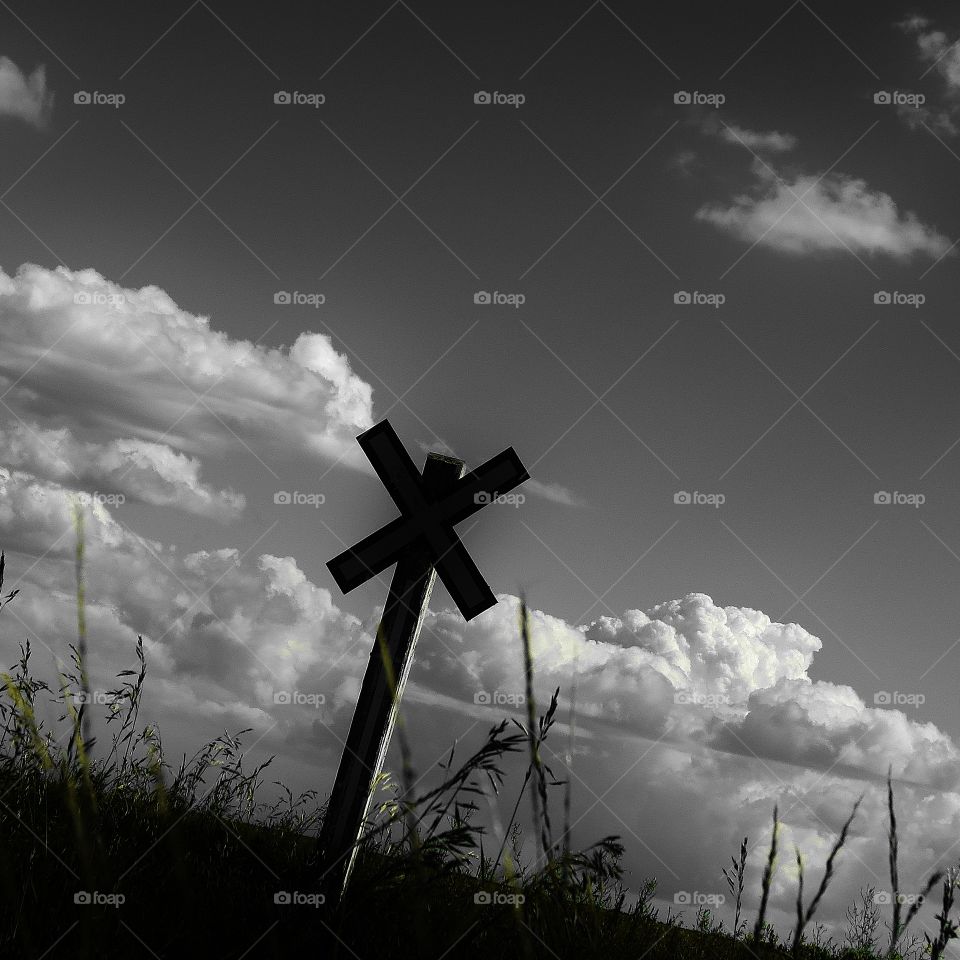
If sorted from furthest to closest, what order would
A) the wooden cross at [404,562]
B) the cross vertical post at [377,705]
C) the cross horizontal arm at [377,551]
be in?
the cross horizontal arm at [377,551] < the wooden cross at [404,562] < the cross vertical post at [377,705]

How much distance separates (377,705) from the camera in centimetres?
492

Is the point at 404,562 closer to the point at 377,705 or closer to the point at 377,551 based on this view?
the point at 377,551

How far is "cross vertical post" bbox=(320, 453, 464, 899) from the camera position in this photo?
4.67 metres

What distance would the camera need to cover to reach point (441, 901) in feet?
13.9

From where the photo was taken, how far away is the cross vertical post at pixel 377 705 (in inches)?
184

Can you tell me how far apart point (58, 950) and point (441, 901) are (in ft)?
5.71

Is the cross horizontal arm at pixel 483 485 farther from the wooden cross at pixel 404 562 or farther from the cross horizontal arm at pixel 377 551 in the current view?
the cross horizontal arm at pixel 377 551

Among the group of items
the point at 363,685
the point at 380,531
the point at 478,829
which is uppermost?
the point at 380,531

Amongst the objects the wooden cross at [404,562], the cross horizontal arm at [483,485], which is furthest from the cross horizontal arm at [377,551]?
the cross horizontal arm at [483,485]

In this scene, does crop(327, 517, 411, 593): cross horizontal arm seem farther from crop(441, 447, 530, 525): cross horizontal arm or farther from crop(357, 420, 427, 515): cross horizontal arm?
crop(441, 447, 530, 525): cross horizontal arm

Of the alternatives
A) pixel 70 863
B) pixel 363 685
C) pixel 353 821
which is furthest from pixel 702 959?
pixel 70 863

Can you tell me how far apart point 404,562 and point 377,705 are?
0.83 m

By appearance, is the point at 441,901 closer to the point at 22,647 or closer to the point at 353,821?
the point at 353,821

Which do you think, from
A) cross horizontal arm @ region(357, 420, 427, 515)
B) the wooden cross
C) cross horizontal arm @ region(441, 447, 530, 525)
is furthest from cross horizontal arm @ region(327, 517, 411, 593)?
cross horizontal arm @ region(441, 447, 530, 525)
